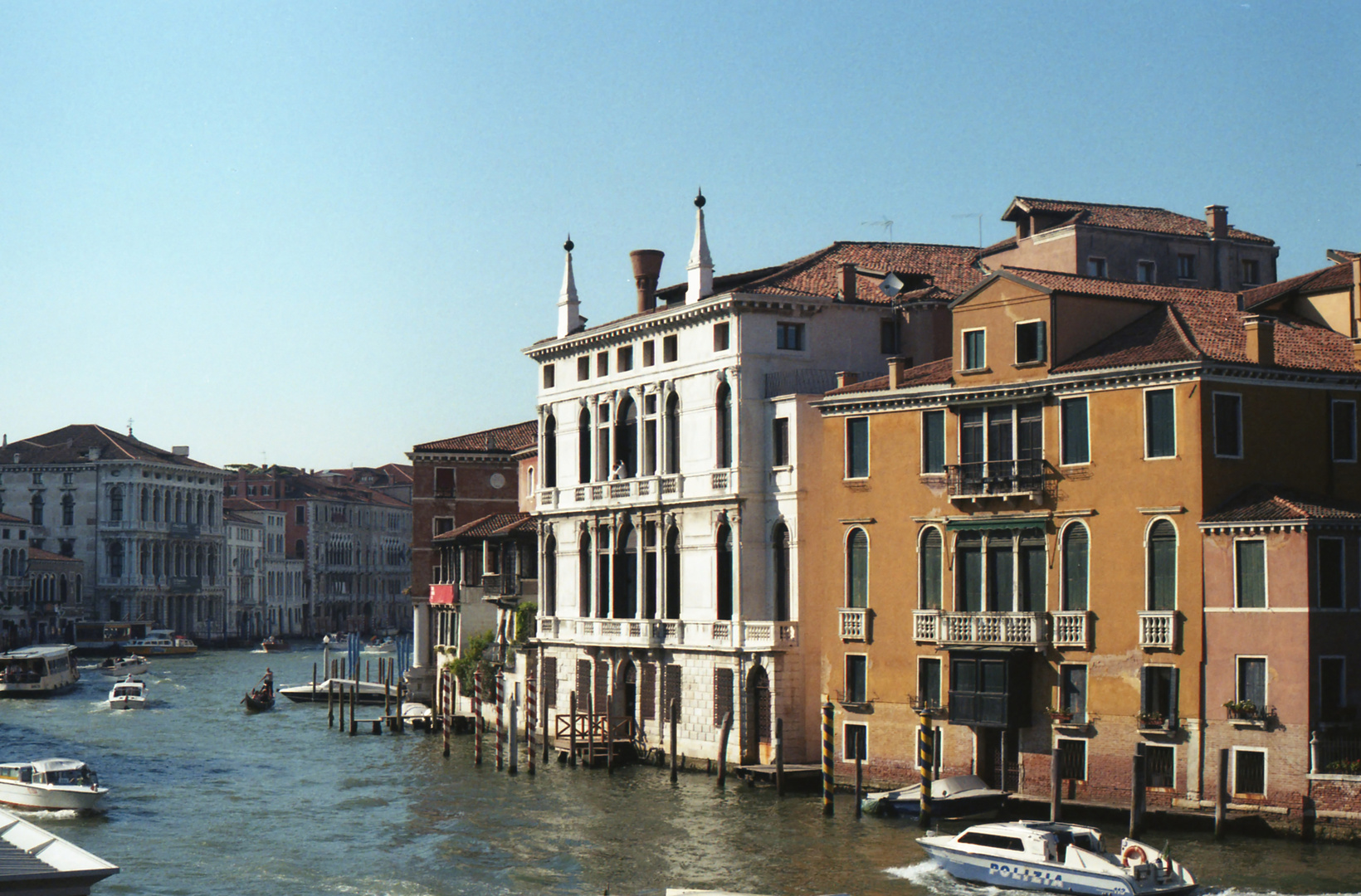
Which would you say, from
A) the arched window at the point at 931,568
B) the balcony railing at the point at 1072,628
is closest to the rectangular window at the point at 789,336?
the arched window at the point at 931,568

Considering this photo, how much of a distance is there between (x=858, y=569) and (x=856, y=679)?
1996 mm

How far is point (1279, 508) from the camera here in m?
27.7

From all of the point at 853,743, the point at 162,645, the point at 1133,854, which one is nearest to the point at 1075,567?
the point at 853,743

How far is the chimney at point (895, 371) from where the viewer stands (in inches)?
1318

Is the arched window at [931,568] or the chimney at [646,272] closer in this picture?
the arched window at [931,568]

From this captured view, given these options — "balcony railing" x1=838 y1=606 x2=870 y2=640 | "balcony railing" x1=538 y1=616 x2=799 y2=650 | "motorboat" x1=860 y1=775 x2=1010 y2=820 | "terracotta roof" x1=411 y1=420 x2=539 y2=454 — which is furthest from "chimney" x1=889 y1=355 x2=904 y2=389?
"terracotta roof" x1=411 y1=420 x2=539 y2=454

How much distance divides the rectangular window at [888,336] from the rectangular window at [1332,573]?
12376 mm

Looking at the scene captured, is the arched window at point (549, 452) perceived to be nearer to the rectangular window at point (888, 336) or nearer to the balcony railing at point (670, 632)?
the balcony railing at point (670, 632)

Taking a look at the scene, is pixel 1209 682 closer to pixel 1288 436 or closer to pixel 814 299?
pixel 1288 436

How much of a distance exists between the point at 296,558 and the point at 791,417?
350 ft

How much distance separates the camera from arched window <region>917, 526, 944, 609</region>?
107 ft

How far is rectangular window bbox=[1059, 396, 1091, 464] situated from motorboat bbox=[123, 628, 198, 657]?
77.2 metres

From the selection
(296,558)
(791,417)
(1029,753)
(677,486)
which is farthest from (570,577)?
(296,558)

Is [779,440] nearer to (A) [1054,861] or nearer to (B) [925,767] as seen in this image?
(B) [925,767]
